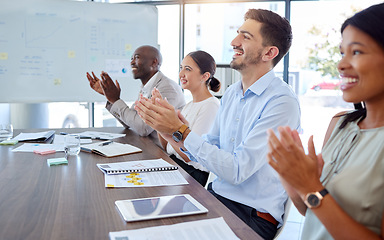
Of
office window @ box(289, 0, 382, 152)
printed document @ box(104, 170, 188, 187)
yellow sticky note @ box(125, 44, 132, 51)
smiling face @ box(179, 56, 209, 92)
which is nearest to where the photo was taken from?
printed document @ box(104, 170, 188, 187)

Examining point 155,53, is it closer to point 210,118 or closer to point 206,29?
point 210,118

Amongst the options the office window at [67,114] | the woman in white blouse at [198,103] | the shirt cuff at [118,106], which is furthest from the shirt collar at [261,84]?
the office window at [67,114]

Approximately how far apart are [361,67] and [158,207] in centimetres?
72

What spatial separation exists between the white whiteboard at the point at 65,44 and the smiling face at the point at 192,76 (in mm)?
2167

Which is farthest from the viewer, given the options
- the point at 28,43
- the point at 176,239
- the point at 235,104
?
the point at 28,43

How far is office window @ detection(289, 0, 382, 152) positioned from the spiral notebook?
12.3 feet

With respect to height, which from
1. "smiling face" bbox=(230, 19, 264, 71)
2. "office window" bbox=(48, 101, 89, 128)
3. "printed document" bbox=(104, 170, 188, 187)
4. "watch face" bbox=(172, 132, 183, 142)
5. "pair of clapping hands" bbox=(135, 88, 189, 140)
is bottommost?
"office window" bbox=(48, 101, 89, 128)

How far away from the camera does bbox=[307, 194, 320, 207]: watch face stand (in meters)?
0.94

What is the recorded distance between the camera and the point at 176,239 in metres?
0.97

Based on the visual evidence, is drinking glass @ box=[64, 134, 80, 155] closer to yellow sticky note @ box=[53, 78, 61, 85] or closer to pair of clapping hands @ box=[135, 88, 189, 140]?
pair of clapping hands @ box=[135, 88, 189, 140]

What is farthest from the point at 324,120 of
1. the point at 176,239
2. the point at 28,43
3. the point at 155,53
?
the point at 176,239

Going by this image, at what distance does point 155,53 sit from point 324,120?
328 cm

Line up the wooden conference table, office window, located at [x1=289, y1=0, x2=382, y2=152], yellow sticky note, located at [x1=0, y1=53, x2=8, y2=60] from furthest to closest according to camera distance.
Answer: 1. office window, located at [x1=289, y1=0, x2=382, y2=152]
2. yellow sticky note, located at [x1=0, y1=53, x2=8, y2=60]
3. the wooden conference table

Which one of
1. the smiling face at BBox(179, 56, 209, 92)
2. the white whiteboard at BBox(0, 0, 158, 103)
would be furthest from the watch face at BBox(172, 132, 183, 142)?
the white whiteboard at BBox(0, 0, 158, 103)
